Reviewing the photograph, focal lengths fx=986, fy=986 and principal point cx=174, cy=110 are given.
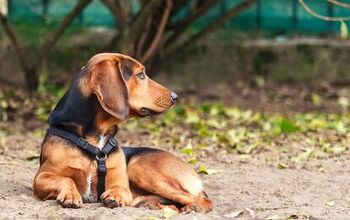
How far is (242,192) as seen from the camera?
6.99 m

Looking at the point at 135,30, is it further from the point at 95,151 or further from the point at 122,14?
the point at 95,151

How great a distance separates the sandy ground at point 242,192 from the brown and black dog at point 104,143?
0.51 feet

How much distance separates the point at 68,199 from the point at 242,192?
156 centimetres

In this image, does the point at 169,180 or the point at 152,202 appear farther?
the point at 169,180

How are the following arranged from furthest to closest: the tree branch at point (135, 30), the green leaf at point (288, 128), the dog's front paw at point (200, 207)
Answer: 1. the tree branch at point (135, 30)
2. the green leaf at point (288, 128)
3. the dog's front paw at point (200, 207)

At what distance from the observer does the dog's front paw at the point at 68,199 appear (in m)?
5.90

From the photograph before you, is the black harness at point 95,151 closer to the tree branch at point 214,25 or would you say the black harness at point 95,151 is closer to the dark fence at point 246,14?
the tree branch at point 214,25

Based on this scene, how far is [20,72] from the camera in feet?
40.9

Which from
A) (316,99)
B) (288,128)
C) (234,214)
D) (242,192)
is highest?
(234,214)

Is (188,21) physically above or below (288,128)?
above

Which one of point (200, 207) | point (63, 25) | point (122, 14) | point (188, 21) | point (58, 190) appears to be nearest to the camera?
point (58, 190)

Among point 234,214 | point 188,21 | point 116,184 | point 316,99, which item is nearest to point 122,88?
point 116,184

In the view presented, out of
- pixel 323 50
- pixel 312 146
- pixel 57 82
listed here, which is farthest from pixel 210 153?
pixel 323 50

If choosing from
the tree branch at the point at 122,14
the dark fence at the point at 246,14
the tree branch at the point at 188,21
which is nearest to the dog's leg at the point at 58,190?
the tree branch at the point at 122,14
